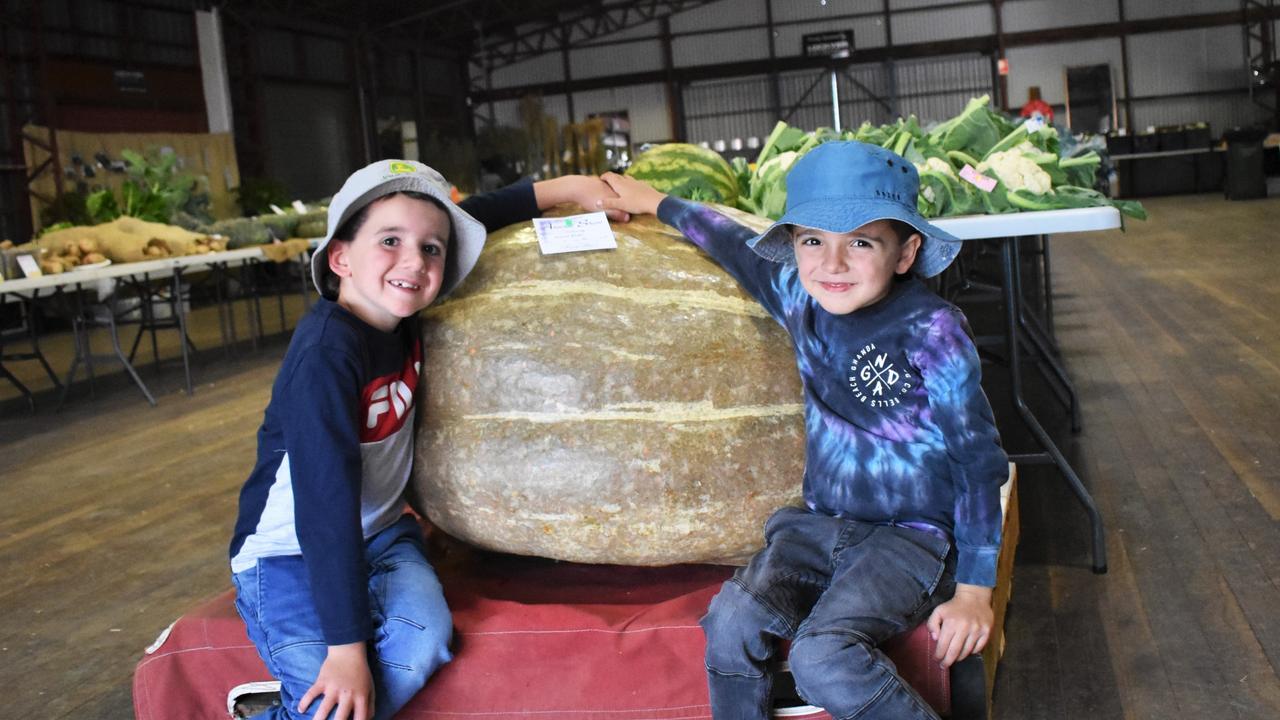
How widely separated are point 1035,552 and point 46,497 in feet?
12.4

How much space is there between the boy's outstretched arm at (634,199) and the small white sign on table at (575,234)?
100 mm

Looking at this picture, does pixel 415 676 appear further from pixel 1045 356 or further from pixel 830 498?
pixel 1045 356

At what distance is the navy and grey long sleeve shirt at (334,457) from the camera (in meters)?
1.85

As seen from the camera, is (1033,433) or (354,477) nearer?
(354,477)

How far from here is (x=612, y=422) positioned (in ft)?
6.94

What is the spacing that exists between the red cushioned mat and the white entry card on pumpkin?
722mm

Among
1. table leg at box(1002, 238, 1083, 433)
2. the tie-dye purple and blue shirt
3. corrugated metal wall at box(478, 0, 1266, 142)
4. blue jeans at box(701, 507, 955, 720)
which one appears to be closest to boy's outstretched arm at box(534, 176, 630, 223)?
the tie-dye purple and blue shirt

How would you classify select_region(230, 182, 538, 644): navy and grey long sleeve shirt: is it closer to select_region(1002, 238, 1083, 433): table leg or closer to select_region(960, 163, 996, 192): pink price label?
select_region(960, 163, 996, 192): pink price label

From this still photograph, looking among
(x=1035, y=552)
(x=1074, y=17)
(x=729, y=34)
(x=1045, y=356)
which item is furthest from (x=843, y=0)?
(x=1035, y=552)

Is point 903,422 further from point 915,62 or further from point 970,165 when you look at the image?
point 915,62

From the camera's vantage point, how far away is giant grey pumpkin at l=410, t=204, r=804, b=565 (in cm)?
210

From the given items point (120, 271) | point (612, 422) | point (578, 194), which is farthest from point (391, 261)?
point (120, 271)

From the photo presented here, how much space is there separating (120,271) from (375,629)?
535 cm

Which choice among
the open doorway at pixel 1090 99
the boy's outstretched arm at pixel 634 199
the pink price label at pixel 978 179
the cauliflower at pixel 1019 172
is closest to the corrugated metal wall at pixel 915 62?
the open doorway at pixel 1090 99
